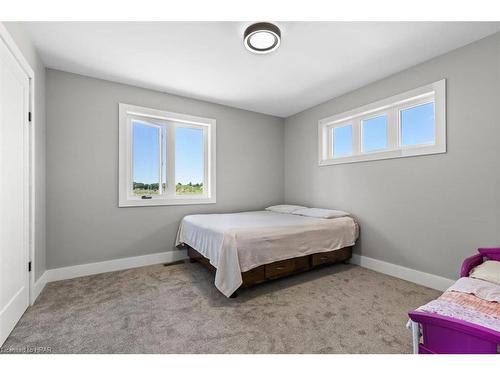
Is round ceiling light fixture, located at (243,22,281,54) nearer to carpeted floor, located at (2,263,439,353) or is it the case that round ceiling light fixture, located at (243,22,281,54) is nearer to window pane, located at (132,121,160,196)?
window pane, located at (132,121,160,196)

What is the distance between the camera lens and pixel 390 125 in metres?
2.69

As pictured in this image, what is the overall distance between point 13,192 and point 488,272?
3395mm

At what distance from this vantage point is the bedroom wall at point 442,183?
1.95 m

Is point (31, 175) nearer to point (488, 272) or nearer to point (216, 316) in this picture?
point (216, 316)

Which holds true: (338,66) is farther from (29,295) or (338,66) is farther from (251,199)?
(29,295)

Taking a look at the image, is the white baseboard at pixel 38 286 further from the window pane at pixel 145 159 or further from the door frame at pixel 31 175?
the window pane at pixel 145 159

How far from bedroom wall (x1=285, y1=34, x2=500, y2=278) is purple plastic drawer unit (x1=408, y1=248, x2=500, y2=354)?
1.51m

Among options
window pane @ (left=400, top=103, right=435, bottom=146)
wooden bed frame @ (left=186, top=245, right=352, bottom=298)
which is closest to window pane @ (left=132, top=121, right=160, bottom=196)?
wooden bed frame @ (left=186, top=245, right=352, bottom=298)

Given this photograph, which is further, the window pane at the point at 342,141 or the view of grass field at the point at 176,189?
the window pane at the point at 342,141

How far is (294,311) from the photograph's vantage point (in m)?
1.84

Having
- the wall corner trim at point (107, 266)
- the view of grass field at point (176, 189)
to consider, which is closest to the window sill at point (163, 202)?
the view of grass field at point (176, 189)

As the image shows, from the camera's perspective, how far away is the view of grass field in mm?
3025

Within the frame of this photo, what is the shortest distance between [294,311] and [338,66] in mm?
2543

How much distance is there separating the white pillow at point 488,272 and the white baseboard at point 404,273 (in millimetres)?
683
